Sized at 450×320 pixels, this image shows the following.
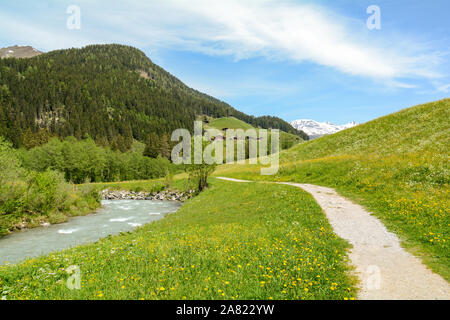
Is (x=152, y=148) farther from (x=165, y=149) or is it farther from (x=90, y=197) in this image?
(x=90, y=197)

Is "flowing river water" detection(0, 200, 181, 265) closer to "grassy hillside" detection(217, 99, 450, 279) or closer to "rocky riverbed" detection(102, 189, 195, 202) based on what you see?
"rocky riverbed" detection(102, 189, 195, 202)

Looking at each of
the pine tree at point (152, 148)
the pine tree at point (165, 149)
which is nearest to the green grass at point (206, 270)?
the pine tree at point (152, 148)

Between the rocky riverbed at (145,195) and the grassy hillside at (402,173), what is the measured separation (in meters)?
16.4

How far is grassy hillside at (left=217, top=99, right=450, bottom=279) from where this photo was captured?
13469 millimetres

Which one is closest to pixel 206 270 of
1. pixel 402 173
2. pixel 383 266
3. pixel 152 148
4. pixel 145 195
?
pixel 383 266

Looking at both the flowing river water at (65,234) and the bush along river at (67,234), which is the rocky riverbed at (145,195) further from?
the flowing river water at (65,234)

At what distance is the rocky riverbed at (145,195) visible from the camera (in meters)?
60.5

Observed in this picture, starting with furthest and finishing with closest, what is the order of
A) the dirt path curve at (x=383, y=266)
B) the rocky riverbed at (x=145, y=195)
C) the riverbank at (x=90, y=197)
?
the rocky riverbed at (x=145, y=195) → the riverbank at (x=90, y=197) → the dirt path curve at (x=383, y=266)

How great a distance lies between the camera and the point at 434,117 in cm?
4403

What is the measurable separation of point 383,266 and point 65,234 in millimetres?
32101

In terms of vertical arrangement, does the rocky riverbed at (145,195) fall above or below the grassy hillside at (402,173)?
below
